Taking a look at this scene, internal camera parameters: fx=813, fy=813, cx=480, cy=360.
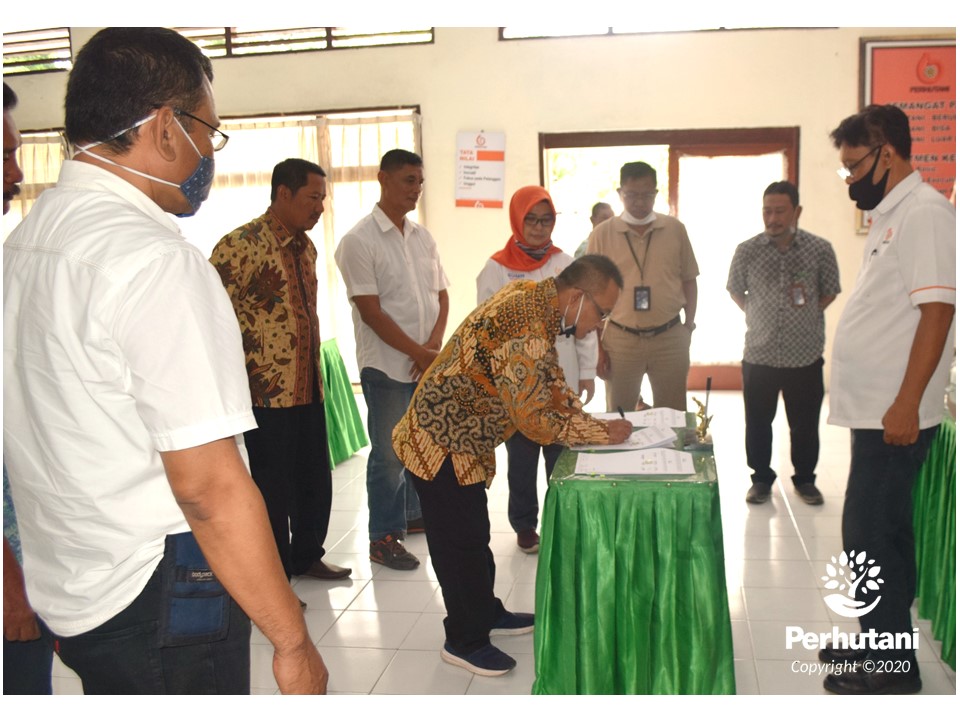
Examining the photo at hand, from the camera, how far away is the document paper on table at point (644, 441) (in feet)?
6.64

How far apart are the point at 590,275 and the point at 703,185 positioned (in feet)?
14.6

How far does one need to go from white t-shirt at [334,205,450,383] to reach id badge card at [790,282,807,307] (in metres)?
1.56

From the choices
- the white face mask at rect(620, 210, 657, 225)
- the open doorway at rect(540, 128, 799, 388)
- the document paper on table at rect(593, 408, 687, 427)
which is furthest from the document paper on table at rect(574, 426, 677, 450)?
the open doorway at rect(540, 128, 799, 388)

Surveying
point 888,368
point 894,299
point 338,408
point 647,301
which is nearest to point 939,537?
point 888,368

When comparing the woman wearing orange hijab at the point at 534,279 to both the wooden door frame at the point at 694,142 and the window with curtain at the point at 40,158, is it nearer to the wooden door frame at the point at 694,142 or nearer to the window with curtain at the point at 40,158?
the wooden door frame at the point at 694,142

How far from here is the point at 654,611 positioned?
71.2 inches

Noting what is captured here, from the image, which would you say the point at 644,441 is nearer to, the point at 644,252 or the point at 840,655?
the point at 840,655

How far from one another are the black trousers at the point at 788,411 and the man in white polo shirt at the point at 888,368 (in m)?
1.48

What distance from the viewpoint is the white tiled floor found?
7.16 feet

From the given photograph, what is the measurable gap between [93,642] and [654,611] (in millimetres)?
1186

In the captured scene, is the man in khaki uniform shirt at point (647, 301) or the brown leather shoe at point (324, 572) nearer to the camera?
the brown leather shoe at point (324, 572)

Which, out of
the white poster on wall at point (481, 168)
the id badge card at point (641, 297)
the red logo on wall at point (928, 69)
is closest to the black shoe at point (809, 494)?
the id badge card at point (641, 297)
